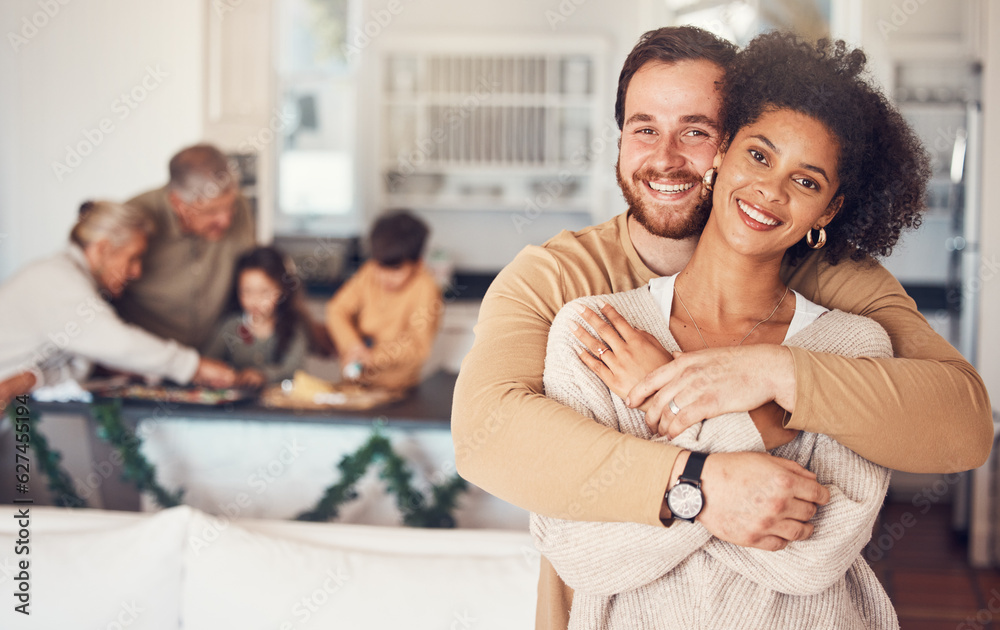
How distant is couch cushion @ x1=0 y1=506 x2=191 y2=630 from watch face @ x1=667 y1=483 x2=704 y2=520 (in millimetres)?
1100

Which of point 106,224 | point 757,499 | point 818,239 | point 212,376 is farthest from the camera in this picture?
point 212,376

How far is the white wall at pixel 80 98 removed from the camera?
12.7 feet

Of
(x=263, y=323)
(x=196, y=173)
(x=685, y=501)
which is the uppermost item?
(x=196, y=173)

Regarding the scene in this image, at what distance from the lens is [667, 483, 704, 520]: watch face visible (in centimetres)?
98

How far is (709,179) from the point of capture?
1276 millimetres

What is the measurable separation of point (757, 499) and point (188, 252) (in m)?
3.21

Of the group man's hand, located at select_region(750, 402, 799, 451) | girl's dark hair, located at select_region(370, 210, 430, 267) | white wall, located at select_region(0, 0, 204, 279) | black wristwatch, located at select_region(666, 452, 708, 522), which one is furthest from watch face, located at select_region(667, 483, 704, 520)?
white wall, located at select_region(0, 0, 204, 279)

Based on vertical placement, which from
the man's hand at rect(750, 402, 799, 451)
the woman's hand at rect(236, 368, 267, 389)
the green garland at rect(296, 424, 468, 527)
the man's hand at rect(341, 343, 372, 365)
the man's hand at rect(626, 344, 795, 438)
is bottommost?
the green garland at rect(296, 424, 468, 527)

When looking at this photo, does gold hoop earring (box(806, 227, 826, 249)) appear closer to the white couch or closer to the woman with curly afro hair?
the woman with curly afro hair

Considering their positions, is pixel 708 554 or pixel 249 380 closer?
pixel 708 554

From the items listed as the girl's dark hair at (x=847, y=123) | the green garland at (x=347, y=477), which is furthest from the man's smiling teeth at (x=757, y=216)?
the green garland at (x=347, y=477)

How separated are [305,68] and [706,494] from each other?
586 centimetres

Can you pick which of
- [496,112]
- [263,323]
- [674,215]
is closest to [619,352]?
[674,215]

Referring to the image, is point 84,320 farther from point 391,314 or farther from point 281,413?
point 391,314
